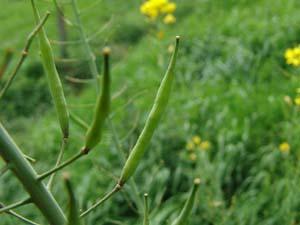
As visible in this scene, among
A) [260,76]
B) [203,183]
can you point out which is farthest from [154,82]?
[203,183]

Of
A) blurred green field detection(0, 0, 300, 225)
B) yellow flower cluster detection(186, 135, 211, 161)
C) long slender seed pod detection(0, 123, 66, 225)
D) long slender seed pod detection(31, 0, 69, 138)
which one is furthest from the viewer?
yellow flower cluster detection(186, 135, 211, 161)

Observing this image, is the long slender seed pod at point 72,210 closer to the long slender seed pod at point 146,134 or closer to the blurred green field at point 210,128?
the long slender seed pod at point 146,134

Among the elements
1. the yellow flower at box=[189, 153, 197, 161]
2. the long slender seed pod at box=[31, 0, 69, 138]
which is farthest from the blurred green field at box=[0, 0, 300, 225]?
the long slender seed pod at box=[31, 0, 69, 138]

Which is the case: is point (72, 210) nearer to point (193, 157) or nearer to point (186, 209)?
point (186, 209)

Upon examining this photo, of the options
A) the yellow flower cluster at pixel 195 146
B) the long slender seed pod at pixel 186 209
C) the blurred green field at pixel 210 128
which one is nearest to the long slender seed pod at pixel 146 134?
the long slender seed pod at pixel 186 209

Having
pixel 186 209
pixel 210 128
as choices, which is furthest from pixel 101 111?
pixel 210 128

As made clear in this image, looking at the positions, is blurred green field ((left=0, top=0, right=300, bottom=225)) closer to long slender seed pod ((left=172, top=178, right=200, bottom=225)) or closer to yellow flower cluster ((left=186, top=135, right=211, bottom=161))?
yellow flower cluster ((left=186, top=135, right=211, bottom=161))

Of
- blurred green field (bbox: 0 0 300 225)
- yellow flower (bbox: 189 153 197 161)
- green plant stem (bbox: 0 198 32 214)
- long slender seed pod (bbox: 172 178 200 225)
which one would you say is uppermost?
green plant stem (bbox: 0 198 32 214)
